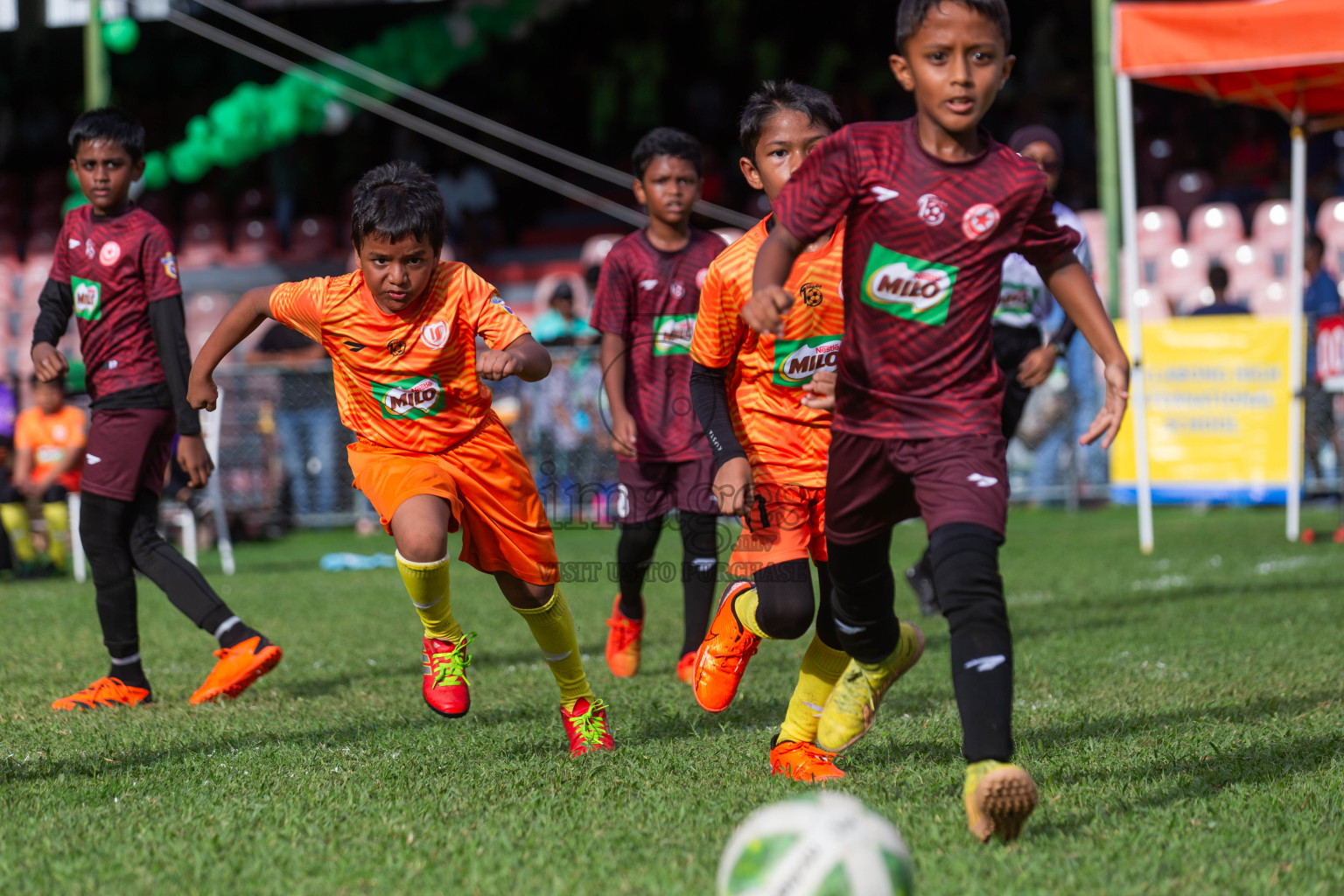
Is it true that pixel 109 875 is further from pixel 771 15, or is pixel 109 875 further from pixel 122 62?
pixel 122 62

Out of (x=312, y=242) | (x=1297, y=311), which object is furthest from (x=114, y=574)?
(x=312, y=242)

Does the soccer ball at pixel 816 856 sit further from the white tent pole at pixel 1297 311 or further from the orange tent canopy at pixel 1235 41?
the white tent pole at pixel 1297 311

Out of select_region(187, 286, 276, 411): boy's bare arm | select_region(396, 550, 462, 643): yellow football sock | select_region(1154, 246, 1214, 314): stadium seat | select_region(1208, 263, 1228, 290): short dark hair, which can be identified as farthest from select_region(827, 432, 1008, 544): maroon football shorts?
select_region(1154, 246, 1214, 314): stadium seat

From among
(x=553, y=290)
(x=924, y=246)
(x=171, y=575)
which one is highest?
(x=553, y=290)

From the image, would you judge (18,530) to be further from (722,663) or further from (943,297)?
(943,297)

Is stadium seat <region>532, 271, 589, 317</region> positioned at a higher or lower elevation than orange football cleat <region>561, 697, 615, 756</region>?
higher

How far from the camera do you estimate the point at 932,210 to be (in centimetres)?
329

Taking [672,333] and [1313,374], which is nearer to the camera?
[672,333]

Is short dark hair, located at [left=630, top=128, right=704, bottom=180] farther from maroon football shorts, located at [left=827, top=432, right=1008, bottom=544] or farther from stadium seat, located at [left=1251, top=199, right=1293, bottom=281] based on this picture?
stadium seat, located at [left=1251, top=199, right=1293, bottom=281]

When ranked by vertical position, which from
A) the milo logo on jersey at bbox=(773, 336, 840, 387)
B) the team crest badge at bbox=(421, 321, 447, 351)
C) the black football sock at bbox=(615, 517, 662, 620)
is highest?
the team crest badge at bbox=(421, 321, 447, 351)

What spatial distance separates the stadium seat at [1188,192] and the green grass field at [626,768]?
11013mm

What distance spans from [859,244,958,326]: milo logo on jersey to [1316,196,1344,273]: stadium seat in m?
13.6

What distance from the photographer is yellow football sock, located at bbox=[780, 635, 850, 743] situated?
4.04 meters

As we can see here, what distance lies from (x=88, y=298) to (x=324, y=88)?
11.7 metres
